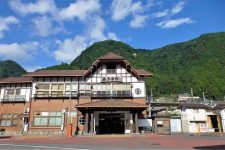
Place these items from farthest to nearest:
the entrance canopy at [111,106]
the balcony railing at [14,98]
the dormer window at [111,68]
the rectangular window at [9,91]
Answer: the rectangular window at [9,91] < the balcony railing at [14,98] < the dormer window at [111,68] < the entrance canopy at [111,106]

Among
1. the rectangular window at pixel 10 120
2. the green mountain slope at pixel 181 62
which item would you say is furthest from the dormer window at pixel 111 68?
the green mountain slope at pixel 181 62

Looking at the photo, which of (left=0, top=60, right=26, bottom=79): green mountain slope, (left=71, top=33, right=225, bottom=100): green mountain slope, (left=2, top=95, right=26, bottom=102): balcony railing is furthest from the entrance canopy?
(left=0, top=60, right=26, bottom=79): green mountain slope

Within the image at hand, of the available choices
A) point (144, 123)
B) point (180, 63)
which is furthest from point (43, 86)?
point (180, 63)

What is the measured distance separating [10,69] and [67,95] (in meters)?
78.7

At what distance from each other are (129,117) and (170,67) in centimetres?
7275

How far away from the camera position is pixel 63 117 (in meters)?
33.3

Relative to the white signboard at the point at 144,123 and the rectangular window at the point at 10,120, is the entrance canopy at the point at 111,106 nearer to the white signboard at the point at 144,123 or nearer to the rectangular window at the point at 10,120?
the white signboard at the point at 144,123

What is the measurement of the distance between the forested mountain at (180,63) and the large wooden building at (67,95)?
4104 centimetres

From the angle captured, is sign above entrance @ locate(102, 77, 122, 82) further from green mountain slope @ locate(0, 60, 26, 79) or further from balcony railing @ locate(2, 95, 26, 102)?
green mountain slope @ locate(0, 60, 26, 79)

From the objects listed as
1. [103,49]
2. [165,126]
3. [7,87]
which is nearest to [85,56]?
[103,49]

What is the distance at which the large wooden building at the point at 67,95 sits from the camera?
33062 millimetres

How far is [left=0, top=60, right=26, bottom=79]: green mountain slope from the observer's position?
9989 cm

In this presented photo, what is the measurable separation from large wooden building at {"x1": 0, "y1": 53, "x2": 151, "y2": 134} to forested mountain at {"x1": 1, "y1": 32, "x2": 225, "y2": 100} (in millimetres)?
41037

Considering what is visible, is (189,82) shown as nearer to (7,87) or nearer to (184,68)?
(184,68)
